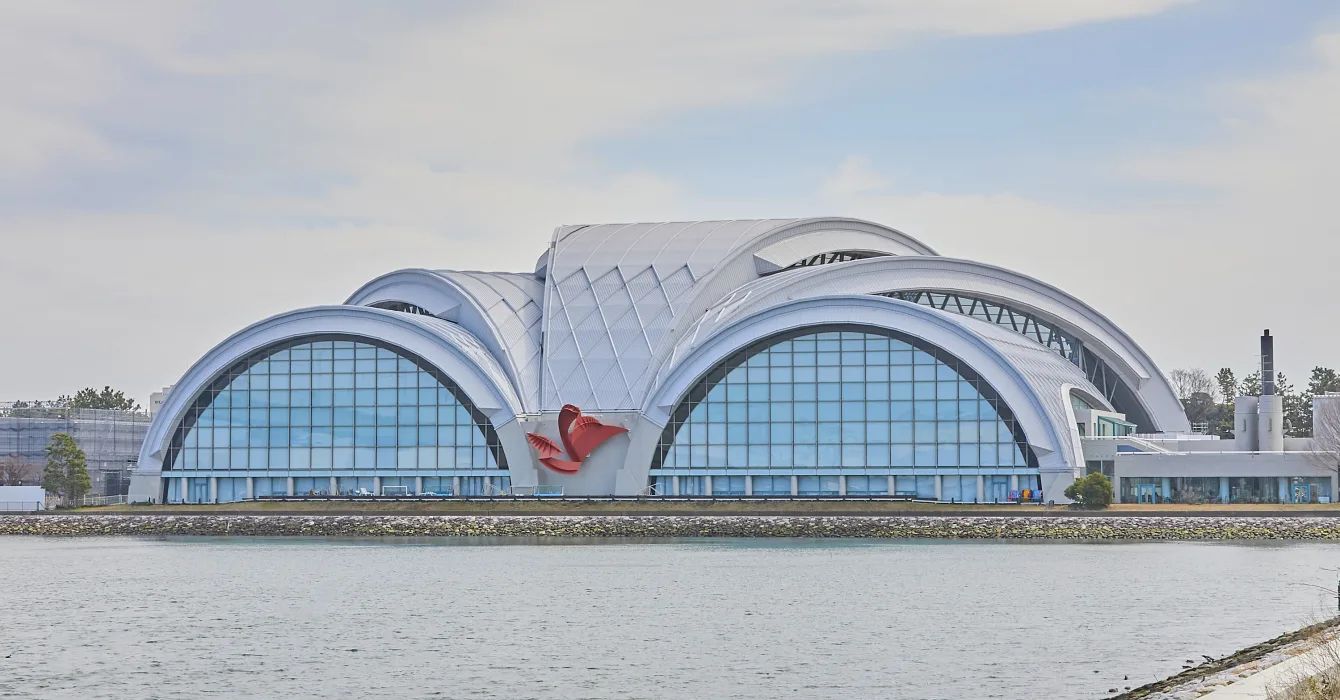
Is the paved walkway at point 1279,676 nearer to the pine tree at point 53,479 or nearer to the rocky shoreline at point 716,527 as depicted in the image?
the rocky shoreline at point 716,527

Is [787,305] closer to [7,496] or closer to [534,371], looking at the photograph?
[534,371]

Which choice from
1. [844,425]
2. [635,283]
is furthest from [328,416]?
[844,425]

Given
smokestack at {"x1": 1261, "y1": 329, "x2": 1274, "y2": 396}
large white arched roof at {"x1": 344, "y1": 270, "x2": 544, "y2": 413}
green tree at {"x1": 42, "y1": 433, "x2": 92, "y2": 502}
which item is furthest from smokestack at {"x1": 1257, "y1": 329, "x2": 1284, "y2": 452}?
green tree at {"x1": 42, "y1": 433, "x2": 92, "y2": 502}

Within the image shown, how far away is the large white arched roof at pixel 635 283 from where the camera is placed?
9919 centimetres

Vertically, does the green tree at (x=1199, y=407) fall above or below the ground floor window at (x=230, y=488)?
above

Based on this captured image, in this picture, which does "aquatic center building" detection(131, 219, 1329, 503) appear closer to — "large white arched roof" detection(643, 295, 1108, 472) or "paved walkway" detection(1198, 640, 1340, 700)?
"large white arched roof" detection(643, 295, 1108, 472)

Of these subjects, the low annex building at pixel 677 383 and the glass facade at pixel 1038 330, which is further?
the glass facade at pixel 1038 330

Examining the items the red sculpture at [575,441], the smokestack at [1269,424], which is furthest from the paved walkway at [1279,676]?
the red sculpture at [575,441]

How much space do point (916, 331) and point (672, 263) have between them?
16383 millimetres

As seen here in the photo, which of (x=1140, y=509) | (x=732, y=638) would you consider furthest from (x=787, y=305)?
(x=732, y=638)

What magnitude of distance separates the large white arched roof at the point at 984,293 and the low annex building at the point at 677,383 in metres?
0.13

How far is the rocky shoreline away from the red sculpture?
12.4m

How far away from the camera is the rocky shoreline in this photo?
75000 mm

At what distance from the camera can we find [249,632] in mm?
44250
